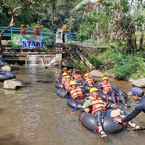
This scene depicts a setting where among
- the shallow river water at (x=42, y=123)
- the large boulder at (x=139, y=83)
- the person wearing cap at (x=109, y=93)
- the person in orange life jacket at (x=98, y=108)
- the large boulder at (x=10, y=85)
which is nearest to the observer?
the shallow river water at (x=42, y=123)

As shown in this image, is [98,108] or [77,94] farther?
[77,94]

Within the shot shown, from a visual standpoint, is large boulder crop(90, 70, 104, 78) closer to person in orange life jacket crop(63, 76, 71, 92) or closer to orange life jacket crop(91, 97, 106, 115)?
person in orange life jacket crop(63, 76, 71, 92)

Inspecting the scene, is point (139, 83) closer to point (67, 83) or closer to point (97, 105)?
point (67, 83)

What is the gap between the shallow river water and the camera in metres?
13.8

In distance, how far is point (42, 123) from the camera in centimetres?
1590

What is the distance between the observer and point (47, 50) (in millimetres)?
34438

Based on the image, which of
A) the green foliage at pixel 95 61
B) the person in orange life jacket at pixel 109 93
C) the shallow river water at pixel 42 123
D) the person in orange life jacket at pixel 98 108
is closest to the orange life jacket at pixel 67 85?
the shallow river water at pixel 42 123

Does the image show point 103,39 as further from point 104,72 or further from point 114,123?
point 114,123

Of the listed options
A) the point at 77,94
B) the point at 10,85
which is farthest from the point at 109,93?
the point at 10,85

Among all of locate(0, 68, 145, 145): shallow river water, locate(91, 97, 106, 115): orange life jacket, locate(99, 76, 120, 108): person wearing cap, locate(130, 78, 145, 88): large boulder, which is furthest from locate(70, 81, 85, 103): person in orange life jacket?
locate(130, 78, 145, 88): large boulder

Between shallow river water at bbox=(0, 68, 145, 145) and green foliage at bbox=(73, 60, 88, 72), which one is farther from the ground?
green foliage at bbox=(73, 60, 88, 72)

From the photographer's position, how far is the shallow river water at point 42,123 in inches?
544

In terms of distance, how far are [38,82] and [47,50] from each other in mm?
9613

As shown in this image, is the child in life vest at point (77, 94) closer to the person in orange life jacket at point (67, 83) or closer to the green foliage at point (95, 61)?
the person in orange life jacket at point (67, 83)
